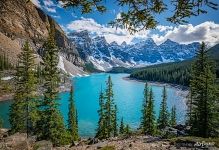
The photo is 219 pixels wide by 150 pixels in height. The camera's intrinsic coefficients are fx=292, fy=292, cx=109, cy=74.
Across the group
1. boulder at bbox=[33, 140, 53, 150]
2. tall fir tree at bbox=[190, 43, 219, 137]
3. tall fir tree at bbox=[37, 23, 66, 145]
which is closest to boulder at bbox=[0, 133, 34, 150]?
boulder at bbox=[33, 140, 53, 150]

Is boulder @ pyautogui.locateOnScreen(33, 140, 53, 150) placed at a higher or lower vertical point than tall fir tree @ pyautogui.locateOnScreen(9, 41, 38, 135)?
lower

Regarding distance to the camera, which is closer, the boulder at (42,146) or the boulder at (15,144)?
the boulder at (15,144)

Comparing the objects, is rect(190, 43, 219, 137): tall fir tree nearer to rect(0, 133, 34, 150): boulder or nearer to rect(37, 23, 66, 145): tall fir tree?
rect(37, 23, 66, 145): tall fir tree

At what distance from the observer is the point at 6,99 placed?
12356 cm

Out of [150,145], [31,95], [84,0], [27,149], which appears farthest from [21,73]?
[84,0]

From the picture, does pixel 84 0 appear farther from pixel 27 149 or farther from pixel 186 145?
pixel 27 149

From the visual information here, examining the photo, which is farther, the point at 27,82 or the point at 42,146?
the point at 27,82

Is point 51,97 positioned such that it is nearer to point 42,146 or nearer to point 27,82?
point 27,82

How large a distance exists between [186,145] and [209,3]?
13439mm

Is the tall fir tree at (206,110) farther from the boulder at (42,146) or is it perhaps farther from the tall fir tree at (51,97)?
the boulder at (42,146)

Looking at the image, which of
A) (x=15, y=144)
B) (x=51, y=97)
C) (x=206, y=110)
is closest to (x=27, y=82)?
(x=51, y=97)

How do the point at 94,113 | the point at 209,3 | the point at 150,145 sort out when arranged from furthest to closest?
the point at 94,113 → the point at 150,145 → the point at 209,3

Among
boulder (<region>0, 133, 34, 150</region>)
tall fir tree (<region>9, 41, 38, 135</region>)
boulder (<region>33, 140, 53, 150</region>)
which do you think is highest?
tall fir tree (<region>9, 41, 38, 135</region>)

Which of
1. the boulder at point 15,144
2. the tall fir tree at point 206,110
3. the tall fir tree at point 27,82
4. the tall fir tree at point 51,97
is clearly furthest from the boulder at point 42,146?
the tall fir tree at point 206,110
